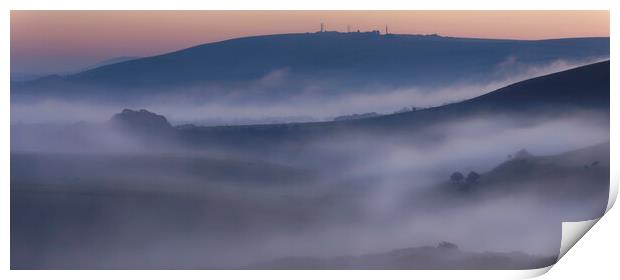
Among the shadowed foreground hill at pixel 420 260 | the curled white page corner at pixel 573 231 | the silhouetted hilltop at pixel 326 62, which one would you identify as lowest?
the shadowed foreground hill at pixel 420 260

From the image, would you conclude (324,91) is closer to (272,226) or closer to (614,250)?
(272,226)

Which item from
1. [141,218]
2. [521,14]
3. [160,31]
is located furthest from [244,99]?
[521,14]

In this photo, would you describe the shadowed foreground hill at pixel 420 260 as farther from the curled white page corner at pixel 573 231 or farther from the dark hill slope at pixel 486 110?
the dark hill slope at pixel 486 110
